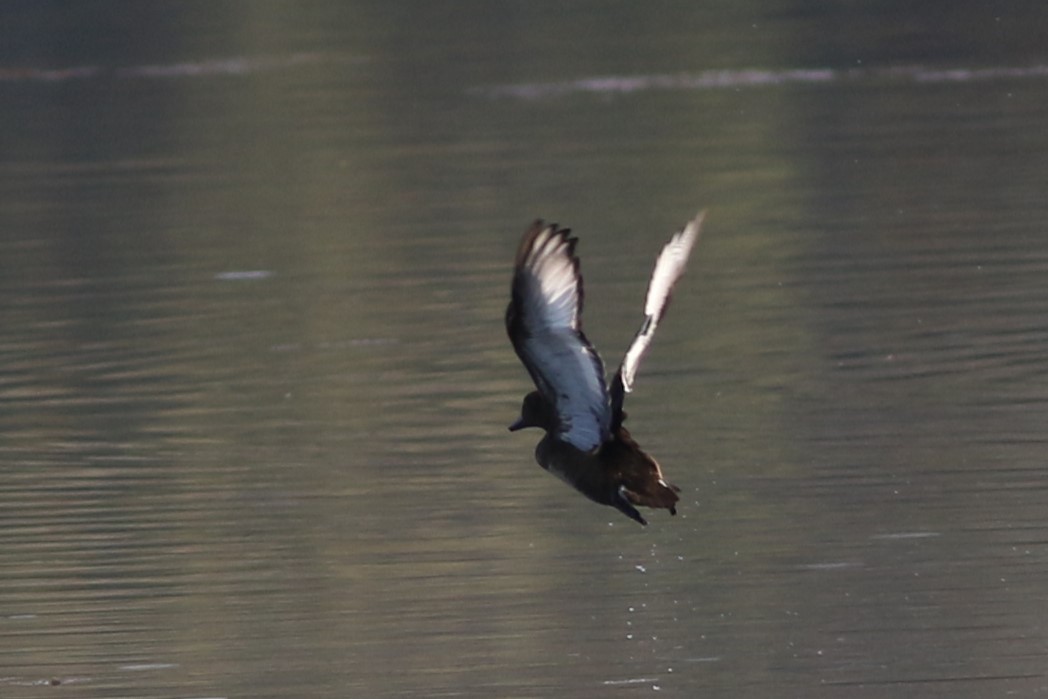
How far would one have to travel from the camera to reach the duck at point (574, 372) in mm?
6285

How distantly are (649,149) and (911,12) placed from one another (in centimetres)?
1158

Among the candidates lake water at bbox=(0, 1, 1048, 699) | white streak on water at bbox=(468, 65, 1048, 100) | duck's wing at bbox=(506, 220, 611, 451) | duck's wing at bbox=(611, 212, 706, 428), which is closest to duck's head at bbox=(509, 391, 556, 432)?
duck's wing at bbox=(611, 212, 706, 428)

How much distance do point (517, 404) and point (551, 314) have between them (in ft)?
13.1

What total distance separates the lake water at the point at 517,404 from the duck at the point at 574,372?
504mm

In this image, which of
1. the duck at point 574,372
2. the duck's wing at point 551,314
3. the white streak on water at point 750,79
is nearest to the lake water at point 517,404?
the white streak on water at point 750,79

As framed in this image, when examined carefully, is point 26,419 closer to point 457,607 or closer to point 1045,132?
point 457,607

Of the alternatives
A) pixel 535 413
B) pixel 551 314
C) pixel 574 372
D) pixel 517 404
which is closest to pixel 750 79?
pixel 517 404

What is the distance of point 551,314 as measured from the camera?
6.30m

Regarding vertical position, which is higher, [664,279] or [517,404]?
[664,279]

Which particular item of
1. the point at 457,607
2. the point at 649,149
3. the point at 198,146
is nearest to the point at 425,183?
the point at 649,149

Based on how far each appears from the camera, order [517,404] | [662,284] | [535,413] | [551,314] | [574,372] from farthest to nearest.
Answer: [517,404]
[535,413]
[662,284]
[574,372]
[551,314]

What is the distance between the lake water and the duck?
50 cm

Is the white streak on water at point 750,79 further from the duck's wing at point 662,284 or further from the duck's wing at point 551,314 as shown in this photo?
the duck's wing at point 551,314

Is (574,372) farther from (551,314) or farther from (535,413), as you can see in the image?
(535,413)
